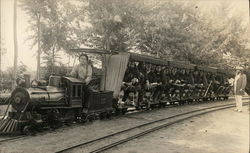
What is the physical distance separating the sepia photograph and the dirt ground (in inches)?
1.0

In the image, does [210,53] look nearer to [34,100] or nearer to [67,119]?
[67,119]

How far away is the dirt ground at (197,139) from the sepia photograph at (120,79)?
3 cm

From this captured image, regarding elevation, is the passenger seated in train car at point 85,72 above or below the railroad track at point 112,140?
above

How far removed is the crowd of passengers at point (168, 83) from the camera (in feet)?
40.7

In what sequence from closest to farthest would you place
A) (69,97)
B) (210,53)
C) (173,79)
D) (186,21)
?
1. (69,97)
2. (173,79)
3. (186,21)
4. (210,53)

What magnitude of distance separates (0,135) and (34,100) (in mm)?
1127

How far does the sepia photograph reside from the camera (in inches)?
285

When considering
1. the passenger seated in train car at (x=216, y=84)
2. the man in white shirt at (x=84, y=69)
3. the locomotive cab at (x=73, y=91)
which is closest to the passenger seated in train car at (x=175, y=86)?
the passenger seated in train car at (x=216, y=84)

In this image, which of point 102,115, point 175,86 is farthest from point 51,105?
point 175,86

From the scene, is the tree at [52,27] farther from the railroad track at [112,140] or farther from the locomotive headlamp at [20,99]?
the railroad track at [112,140]

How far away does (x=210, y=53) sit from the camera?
21.6 m

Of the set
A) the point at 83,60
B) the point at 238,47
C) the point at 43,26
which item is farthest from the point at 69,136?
the point at 238,47

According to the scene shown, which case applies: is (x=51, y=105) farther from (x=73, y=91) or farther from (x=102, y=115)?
(x=102, y=115)

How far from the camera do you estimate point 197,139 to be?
7719mm
